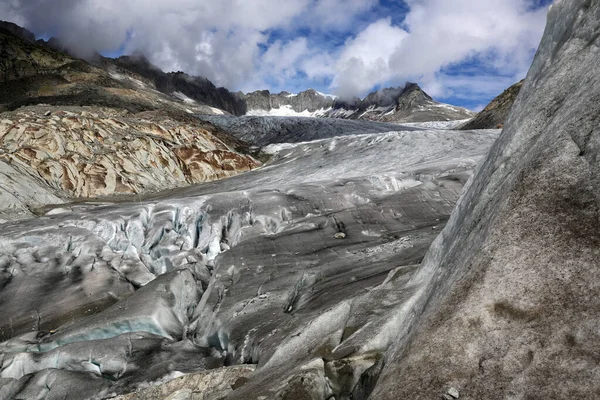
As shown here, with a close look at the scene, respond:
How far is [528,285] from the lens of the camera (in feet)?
13.8

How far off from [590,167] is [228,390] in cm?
597

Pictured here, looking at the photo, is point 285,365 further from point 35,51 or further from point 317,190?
point 35,51

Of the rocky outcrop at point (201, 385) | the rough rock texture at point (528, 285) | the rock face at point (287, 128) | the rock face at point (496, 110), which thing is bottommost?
the rocky outcrop at point (201, 385)

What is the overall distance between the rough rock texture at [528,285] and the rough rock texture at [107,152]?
28.8 meters

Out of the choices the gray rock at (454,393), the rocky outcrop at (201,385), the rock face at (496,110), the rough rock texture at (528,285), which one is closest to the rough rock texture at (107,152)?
the rocky outcrop at (201,385)

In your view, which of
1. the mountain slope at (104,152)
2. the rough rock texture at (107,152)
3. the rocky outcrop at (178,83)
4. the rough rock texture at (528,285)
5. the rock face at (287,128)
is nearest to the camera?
the rough rock texture at (528,285)

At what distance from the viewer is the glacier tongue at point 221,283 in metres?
7.54

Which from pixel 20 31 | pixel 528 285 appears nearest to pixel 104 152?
pixel 528 285

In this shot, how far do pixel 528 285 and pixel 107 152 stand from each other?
3453 cm

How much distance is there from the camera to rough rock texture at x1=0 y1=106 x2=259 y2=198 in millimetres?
30406

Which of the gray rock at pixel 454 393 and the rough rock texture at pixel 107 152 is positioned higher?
the rough rock texture at pixel 107 152

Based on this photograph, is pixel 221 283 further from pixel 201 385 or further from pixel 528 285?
pixel 528 285

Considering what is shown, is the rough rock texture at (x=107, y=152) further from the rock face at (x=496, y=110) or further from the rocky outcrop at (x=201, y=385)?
the rock face at (x=496, y=110)

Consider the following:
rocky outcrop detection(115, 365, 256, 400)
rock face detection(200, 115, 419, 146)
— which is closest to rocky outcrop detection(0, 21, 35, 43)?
rock face detection(200, 115, 419, 146)
